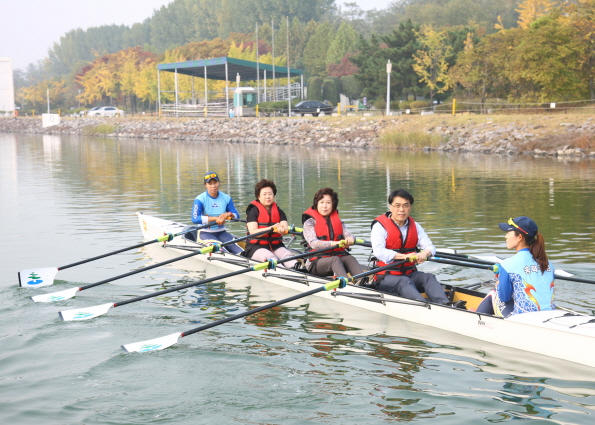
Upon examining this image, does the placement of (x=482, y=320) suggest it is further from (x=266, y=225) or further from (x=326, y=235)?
(x=266, y=225)

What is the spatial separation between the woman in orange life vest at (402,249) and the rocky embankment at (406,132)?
2694 cm

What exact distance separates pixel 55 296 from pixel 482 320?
6380 millimetres

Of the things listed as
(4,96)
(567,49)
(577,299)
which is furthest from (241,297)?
(4,96)

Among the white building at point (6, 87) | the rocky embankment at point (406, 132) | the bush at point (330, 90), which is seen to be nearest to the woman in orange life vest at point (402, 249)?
the rocky embankment at point (406, 132)

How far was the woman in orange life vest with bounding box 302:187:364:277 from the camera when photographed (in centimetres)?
959

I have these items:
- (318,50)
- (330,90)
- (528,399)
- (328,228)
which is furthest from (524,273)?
(318,50)

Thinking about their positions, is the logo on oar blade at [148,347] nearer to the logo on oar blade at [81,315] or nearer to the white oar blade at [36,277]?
the logo on oar blade at [81,315]

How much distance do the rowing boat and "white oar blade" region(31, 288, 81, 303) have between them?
10.0 ft

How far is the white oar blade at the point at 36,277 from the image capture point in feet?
34.7

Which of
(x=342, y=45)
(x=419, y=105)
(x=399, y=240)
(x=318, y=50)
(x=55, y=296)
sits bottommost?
(x=55, y=296)

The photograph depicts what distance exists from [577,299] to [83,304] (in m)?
7.53

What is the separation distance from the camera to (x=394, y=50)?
5491 cm

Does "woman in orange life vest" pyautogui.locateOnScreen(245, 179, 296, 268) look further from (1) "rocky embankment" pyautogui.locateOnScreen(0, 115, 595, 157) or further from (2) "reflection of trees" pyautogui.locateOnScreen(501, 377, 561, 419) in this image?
(1) "rocky embankment" pyautogui.locateOnScreen(0, 115, 595, 157)

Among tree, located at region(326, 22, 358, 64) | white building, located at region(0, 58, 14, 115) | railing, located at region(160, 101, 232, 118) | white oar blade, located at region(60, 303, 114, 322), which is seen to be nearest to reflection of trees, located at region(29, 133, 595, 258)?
white oar blade, located at region(60, 303, 114, 322)
